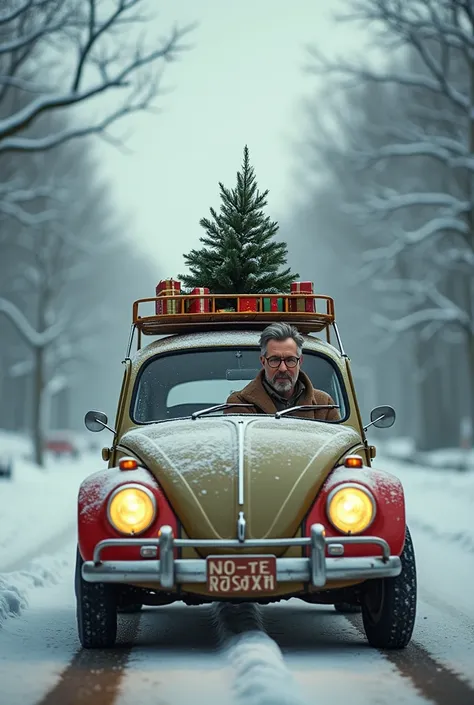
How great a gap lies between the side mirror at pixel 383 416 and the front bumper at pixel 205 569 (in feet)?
5.12

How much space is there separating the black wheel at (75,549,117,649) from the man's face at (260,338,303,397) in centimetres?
165

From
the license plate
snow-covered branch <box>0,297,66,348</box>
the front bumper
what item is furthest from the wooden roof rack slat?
snow-covered branch <box>0,297,66,348</box>

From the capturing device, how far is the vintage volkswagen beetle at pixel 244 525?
6.25 metres

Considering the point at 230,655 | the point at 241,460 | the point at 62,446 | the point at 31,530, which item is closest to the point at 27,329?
the point at 62,446

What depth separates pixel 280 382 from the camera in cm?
766

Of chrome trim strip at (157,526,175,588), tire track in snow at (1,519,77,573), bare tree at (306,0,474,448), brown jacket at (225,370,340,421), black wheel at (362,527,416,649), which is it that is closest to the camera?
chrome trim strip at (157,526,175,588)

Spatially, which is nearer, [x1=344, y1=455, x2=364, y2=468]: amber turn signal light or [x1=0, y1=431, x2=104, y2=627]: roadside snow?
[x1=344, y1=455, x2=364, y2=468]: amber turn signal light

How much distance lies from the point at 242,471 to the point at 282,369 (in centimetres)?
120

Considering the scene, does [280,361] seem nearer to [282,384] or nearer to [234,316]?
[282,384]

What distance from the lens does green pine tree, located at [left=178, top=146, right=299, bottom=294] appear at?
10352mm

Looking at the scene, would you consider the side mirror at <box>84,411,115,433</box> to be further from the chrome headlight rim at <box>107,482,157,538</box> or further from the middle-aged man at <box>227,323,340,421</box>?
the chrome headlight rim at <box>107,482,157,538</box>

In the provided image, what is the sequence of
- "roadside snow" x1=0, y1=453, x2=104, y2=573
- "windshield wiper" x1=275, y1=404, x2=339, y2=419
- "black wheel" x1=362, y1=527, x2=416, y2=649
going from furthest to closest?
"roadside snow" x1=0, y1=453, x2=104, y2=573 < "windshield wiper" x1=275, y1=404, x2=339, y2=419 < "black wheel" x1=362, y1=527, x2=416, y2=649

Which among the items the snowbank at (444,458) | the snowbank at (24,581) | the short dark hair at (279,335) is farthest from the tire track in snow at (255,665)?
the snowbank at (444,458)

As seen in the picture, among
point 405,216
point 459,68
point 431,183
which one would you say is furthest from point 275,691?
point 405,216
